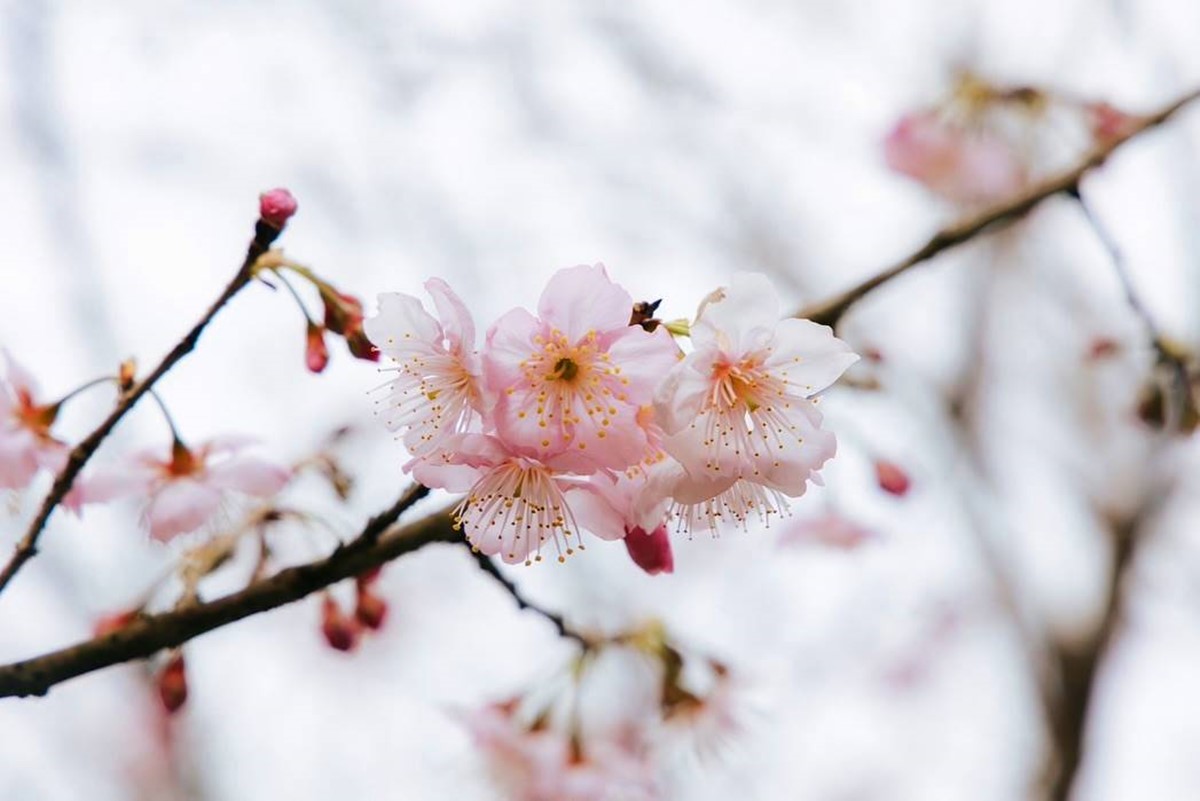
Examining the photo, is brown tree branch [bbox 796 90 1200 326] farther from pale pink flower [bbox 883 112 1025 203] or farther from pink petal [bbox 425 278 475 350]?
pale pink flower [bbox 883 112 1025 203]

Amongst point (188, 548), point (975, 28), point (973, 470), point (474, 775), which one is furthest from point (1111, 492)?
point (188, 548)

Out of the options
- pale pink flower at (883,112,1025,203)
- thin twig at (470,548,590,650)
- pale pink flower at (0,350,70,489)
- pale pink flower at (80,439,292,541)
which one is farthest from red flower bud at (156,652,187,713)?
pale pink flower at (883,112,1025,203)

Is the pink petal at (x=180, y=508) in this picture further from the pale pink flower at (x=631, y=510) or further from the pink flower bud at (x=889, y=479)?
the pink flower bud at (x=889, y=479)

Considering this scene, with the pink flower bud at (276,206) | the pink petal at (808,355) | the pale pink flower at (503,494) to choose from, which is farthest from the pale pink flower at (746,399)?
the pink flower bud at (276,206)

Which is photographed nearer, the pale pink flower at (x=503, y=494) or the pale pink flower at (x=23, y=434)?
the pale pink flower at (x=503, y=494)

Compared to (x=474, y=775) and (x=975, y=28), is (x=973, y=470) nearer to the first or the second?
(x=975, y=28)

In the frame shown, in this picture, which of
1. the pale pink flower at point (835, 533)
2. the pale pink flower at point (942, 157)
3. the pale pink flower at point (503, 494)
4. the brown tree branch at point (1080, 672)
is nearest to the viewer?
the pale pink flower at point (503, 494)
